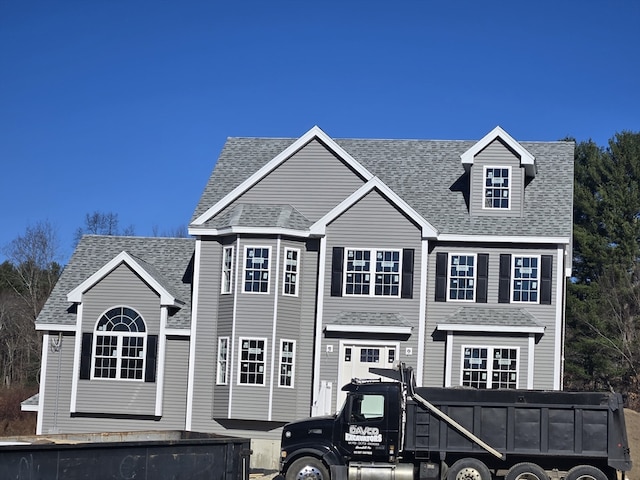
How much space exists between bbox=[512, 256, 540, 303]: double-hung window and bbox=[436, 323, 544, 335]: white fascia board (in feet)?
4.23

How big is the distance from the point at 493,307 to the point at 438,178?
200 inches

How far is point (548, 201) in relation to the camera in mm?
33656

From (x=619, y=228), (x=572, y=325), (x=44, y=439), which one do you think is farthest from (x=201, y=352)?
(x=619, y=228)

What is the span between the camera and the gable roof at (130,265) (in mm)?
33688

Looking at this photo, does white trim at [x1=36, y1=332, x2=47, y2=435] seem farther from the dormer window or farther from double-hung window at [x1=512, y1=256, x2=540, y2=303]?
double-hung window at [x1=512, y1=256, x2=540, y2=303]

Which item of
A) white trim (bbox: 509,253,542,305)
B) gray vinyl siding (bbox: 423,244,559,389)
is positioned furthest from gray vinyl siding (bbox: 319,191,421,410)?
white trim (bbox: 509,253,542,305)

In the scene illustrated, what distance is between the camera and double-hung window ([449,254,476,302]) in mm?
32781

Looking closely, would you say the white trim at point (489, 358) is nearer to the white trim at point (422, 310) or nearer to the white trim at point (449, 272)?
the white trim at point (422, 310)

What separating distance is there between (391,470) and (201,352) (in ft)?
38.5

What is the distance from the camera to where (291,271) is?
33.1 m

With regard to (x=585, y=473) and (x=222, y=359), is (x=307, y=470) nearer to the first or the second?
(x=585, y=473)

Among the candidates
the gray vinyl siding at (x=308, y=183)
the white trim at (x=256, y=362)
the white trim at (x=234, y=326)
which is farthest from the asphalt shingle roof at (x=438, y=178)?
the white trim at (x=256, y=362)

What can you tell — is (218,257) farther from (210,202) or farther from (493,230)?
(493,230)

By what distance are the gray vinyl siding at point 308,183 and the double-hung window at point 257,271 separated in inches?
80.4
